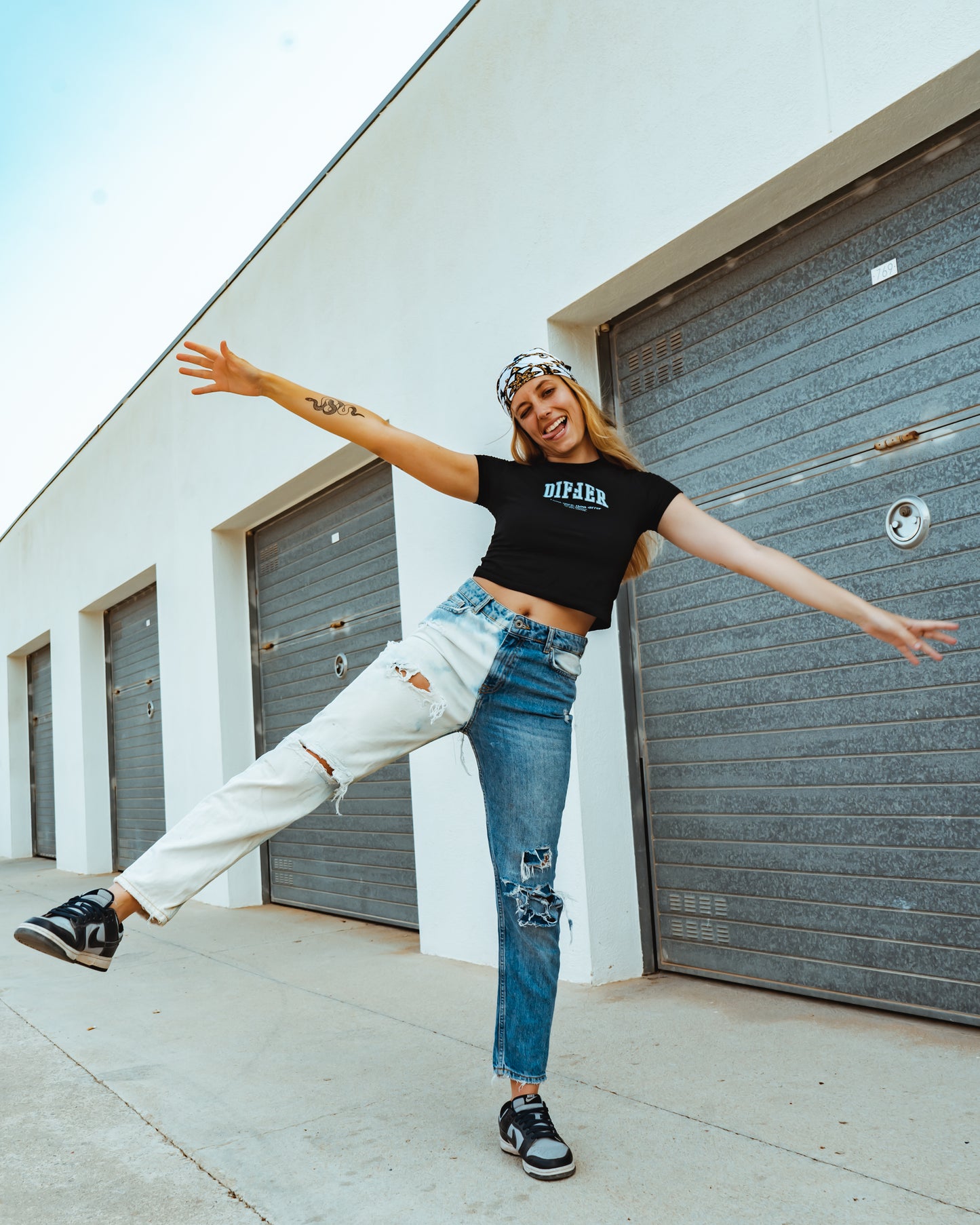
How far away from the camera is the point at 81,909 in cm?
201

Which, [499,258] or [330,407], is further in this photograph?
[499,258]

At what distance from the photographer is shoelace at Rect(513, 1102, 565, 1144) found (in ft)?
6.99

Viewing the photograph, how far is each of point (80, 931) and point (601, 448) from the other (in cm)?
157

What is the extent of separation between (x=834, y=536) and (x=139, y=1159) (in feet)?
8.76

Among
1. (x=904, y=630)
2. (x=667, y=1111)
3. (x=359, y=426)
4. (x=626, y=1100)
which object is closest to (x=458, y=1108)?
(x=626, y=1100)

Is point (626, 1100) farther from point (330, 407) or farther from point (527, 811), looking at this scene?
point (330, 407)

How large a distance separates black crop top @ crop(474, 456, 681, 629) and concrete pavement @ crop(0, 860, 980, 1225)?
3.92ft

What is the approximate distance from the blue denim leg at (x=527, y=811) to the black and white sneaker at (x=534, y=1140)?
0.06 m

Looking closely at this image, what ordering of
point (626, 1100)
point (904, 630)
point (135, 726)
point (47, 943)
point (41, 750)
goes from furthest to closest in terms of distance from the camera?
point (41, 750) → point (135, 726) → point (626, 1100) → point (904, 630) → point (47, 943)

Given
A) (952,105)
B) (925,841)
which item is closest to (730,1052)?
(925,841)

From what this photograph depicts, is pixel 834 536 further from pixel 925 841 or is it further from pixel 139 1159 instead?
pixel 139 1159

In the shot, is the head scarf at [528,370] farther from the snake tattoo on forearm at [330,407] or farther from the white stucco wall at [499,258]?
the white stucco wall at [499,258]

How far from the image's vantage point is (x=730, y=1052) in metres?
2.89

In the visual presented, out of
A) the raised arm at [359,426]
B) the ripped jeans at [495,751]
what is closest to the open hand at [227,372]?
the raised arm at [359,426]
